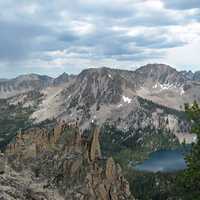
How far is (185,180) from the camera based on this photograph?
1560 inches

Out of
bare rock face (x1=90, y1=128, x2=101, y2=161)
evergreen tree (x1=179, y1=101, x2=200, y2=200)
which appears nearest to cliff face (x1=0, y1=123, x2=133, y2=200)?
bare rock face (x1=90, y1=128, x2=101, y2=161)

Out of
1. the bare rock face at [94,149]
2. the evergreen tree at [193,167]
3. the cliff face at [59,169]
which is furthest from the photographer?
the bare rock face at [94,149]

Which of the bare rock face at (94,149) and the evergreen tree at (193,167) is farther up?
the evergreen tree at (193,167)

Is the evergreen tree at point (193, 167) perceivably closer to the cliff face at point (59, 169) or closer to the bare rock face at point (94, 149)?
the cliff face at point (59, 169)

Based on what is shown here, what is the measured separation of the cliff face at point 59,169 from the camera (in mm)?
46812

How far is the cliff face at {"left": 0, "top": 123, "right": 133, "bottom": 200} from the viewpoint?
4681cm

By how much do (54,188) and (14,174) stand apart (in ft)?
17.4

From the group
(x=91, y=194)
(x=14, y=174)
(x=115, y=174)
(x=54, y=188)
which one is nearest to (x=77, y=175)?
(x=91, y=194)

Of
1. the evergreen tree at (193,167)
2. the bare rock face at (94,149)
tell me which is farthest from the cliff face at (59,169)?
the evergreen tree at (193,167)

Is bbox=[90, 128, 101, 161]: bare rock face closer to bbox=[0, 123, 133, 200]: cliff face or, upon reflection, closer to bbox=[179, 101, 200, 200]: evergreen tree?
bbox=[0, 123, 133, 200]: cliff face

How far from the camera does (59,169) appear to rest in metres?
57.9

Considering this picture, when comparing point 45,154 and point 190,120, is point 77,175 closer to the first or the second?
point 45,154

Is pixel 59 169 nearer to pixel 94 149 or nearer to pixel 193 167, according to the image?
pixel 94 149

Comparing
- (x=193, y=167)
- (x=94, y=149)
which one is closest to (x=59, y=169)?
(x=94, y=149)
